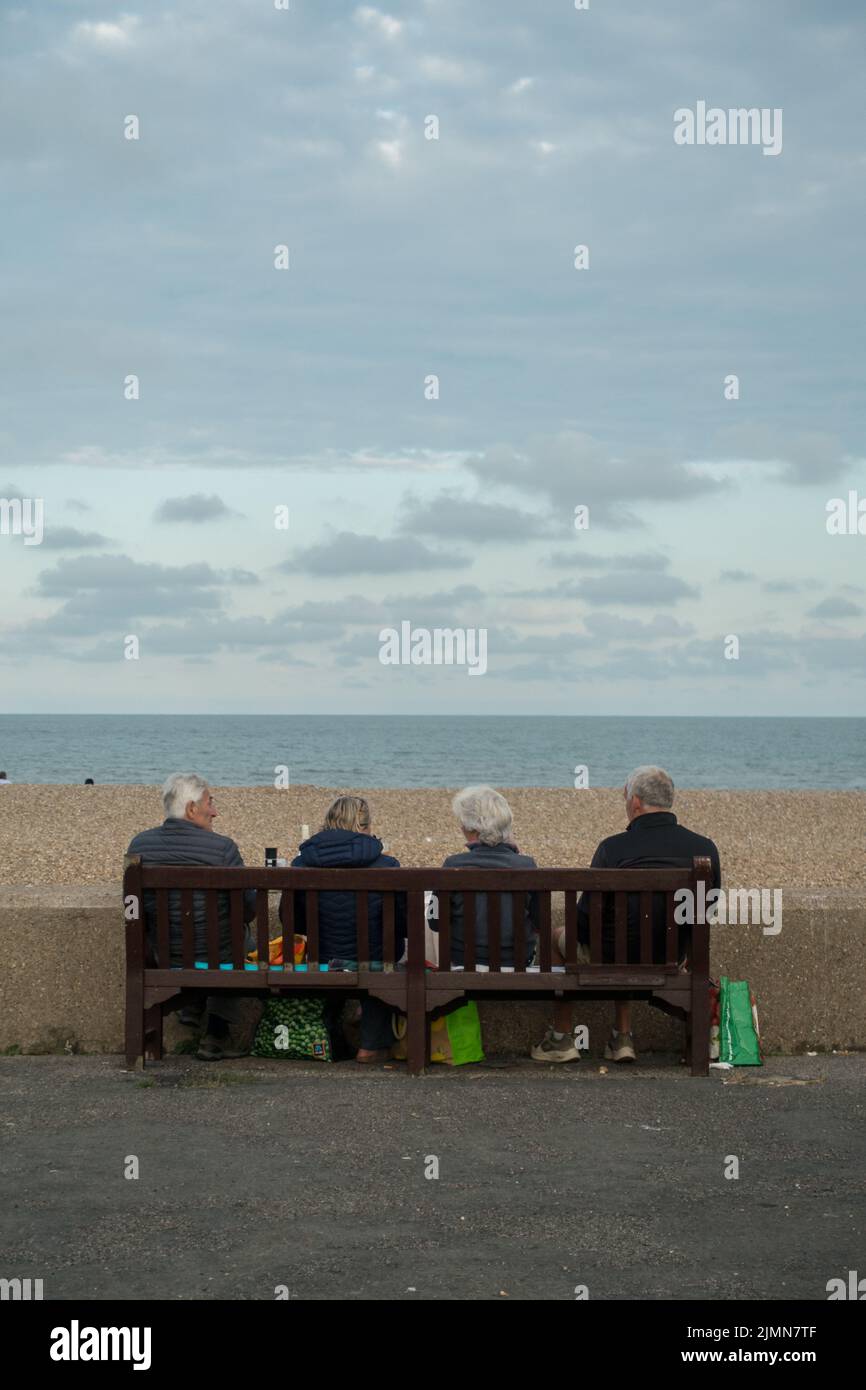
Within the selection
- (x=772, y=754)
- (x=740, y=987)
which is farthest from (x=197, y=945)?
(x=772, y=754)

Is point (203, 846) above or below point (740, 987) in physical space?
above

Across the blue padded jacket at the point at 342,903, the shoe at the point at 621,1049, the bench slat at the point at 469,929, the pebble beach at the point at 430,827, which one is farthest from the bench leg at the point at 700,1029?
the pebble beach at the point at 430,827

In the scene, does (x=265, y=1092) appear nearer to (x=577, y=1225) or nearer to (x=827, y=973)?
(x=577, y=1225)

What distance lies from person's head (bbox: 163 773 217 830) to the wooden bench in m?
0.43

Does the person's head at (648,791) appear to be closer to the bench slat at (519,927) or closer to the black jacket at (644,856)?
the black jacket at (644,856)

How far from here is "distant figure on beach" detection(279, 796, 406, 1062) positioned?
6.63 metres

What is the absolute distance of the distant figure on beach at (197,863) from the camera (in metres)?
6.63

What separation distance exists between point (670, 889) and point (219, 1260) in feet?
9.41

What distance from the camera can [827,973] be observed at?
688 cm

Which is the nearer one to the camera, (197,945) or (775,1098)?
(775,1098)

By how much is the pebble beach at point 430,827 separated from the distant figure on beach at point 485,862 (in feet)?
39.7

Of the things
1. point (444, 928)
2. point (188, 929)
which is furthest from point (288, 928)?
point (444, 928)

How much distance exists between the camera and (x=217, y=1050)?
669 centimetres
